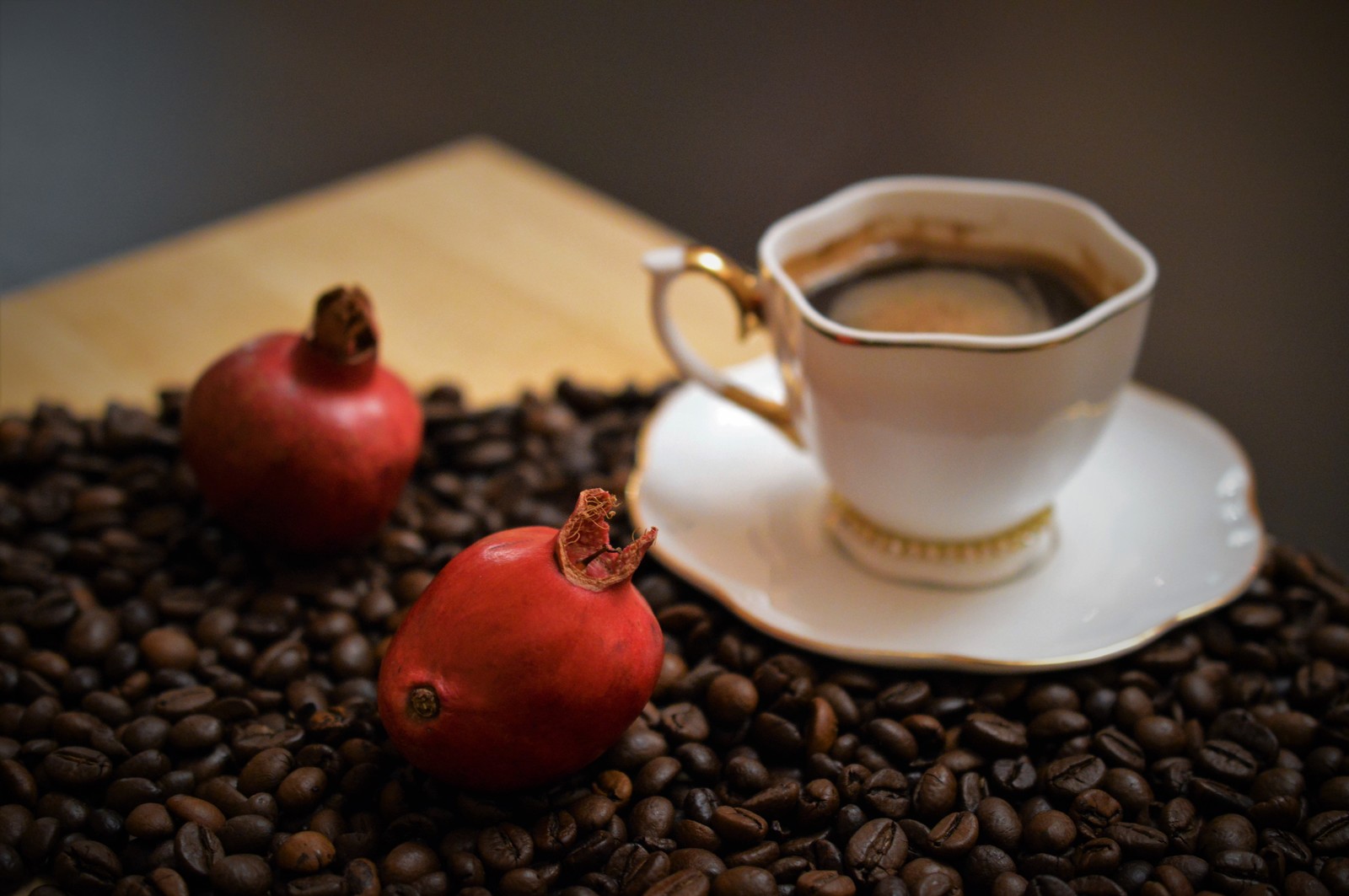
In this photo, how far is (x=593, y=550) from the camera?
2.35ft

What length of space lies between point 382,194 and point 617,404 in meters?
0.53

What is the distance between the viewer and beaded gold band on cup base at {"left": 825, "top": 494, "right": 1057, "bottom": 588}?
957 millimetres

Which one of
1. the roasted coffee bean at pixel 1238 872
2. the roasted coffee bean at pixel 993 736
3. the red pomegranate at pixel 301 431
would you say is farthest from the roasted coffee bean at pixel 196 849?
the roasted coffee bean at pixel 1238 872

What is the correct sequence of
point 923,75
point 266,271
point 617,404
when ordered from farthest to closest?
point 923,75 → point 266,271 → point 617,404

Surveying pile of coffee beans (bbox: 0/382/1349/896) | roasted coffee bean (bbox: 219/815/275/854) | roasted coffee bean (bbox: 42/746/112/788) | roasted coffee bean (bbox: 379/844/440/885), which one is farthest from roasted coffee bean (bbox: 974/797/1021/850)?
roasted coffee bean (bbox: 42/746/112/788)

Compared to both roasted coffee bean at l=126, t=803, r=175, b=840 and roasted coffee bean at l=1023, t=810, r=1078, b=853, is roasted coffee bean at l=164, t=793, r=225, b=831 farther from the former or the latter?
roasted coffee bean at l=1023, t=810, r=1078, b=853

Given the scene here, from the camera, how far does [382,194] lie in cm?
154

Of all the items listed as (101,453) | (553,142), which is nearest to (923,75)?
(553,142)

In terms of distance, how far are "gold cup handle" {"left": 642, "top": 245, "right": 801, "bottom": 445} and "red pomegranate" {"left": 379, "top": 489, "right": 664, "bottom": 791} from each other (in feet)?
1.01

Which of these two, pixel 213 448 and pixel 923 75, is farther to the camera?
pixel 923 75

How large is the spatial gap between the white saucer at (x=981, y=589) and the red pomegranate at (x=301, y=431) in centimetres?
23

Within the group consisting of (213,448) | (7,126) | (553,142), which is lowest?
(7,126)

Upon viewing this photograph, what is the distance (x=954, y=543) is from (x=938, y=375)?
183 mm

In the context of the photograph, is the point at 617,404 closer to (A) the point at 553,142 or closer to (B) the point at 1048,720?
(B) the point at 1048,720
